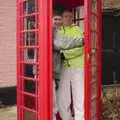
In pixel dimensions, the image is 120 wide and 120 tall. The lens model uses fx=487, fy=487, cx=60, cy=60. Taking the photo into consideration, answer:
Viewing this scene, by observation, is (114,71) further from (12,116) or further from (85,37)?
(85,37)

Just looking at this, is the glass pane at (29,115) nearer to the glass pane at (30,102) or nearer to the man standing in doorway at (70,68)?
the glass pane at (30,102)

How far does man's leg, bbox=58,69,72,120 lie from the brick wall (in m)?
3.61

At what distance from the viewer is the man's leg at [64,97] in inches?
274

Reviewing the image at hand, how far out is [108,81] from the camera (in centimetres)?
1091

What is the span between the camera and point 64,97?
707 centimetres

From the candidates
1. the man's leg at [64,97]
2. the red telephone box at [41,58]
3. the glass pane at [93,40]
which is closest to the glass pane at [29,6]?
the red telephone box at [41,58]

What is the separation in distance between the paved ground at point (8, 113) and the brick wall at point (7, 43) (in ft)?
1.86

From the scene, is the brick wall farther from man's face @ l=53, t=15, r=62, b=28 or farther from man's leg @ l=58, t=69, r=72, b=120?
man's face @ l=53, t=15, r=62, b=28

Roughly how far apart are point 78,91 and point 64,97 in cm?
31

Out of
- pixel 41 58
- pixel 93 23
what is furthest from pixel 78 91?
pixel 93 23

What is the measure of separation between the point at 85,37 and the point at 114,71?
15.5ft

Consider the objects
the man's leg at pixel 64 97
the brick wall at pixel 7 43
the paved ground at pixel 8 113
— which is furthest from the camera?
the brick wall at pixel 7 43

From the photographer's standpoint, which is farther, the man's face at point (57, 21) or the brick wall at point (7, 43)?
the brick wall at point (7, 43)

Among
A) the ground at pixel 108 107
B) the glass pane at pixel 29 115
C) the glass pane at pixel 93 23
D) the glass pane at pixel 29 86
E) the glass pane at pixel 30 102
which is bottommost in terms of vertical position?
the ground at pixel 108 107
